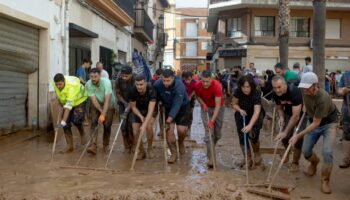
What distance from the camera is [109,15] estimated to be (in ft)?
64.0

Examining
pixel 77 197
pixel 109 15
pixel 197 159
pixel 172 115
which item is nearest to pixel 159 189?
pixel 77 197

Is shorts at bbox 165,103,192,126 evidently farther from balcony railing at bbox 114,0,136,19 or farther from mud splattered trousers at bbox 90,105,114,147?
balcony railing at bbox 114,0,136,19

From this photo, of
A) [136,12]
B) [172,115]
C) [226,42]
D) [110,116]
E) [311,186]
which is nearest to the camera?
[311,186]

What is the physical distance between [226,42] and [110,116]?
973 inches

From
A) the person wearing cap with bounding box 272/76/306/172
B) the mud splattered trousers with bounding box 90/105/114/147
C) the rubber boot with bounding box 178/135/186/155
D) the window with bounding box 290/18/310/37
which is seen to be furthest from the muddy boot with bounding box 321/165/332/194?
the window with bounding box 290/18/310/37

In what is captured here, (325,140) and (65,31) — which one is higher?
(65,31)

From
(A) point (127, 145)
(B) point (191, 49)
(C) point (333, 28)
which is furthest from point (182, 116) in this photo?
(B) point (191, 49)

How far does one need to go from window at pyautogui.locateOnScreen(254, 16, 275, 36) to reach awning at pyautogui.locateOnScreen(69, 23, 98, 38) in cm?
1672

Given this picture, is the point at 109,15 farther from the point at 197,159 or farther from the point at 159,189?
the point at 159,189

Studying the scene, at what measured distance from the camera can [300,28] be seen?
31547 millimetres

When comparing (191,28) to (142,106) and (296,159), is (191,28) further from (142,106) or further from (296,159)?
(296,159)

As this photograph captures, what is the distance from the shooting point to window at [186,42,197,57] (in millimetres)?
67688

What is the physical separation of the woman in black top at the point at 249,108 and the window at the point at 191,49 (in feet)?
198

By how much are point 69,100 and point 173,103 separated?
1992 millimetres
